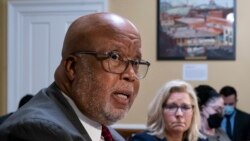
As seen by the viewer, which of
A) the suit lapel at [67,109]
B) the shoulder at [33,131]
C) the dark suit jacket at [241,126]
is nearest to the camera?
the shoulder at [33,131]

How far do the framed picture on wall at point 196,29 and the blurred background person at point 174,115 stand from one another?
1909 millimetres

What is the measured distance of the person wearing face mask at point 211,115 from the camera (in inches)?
128

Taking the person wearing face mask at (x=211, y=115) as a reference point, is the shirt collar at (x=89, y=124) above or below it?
above

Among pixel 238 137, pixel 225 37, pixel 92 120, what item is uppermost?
pixel 225 37

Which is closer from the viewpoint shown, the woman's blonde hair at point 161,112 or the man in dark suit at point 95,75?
the man in dark suit at point 95,75

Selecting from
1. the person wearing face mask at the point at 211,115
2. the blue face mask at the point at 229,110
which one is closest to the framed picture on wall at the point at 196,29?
the blue face mask at the point at 229,110

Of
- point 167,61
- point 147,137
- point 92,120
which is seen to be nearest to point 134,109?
point 167,61

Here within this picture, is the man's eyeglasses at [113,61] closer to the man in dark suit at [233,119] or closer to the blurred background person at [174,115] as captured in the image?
the blurred background person at [174,115]

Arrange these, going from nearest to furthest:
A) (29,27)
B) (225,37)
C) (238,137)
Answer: (238,137), (225,37), (29,27)

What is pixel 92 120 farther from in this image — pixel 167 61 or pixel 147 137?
pixel 167 61

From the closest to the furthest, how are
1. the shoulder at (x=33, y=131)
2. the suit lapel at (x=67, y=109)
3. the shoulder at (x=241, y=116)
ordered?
the shoulder at (x=33, y=131) → the suit lapel at (x=67, y=109) → the shoulder at (x=241, y=116)

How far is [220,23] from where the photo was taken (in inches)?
174

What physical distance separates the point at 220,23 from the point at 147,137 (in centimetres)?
236

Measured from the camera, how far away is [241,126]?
13.8ft
